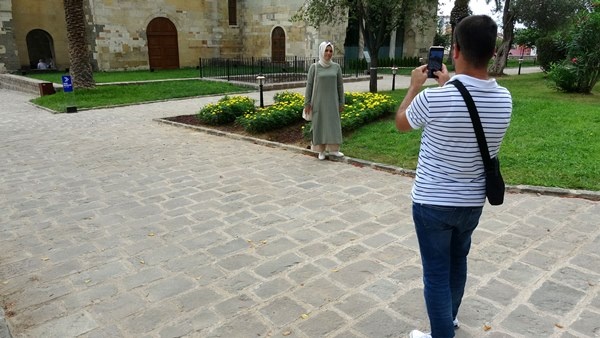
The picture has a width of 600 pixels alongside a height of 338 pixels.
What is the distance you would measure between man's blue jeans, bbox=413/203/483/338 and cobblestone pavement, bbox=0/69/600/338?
0.54m

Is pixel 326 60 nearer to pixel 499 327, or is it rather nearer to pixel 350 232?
pixel 350 232

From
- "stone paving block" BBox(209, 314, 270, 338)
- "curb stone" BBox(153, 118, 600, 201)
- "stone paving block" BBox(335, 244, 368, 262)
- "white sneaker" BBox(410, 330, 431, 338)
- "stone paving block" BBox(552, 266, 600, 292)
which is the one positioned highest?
"curb stone" BBox(153, 118, 600, 201)

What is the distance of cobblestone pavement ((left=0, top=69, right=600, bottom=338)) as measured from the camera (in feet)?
10.5

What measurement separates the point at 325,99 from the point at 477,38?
5.21 m

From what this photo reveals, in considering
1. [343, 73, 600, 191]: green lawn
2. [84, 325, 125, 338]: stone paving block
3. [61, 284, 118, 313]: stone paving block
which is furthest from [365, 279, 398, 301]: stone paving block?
[343, 73, 600, 191]: green lawn

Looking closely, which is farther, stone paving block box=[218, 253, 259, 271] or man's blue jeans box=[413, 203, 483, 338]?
stone paving block box=[218, 253, 259, 271]

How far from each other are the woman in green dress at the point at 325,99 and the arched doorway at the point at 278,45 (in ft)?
70.6

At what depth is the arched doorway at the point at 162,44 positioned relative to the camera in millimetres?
28062

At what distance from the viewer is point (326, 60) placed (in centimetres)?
711

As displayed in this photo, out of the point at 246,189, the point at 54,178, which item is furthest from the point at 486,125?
the point at 54,178

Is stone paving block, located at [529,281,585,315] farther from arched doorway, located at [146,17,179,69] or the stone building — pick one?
arched doorway, located at [146,17,179,69]

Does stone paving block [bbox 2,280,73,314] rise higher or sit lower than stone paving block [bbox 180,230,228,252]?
lower

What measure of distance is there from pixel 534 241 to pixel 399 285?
169 cm

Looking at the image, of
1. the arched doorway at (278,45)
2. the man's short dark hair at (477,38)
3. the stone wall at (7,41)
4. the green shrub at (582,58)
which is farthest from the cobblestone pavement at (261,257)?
the arched doorway at (278,45)
